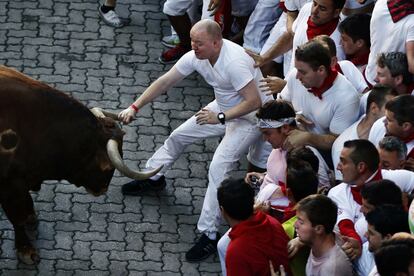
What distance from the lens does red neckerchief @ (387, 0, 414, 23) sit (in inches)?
391

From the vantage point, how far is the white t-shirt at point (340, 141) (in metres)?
9.48

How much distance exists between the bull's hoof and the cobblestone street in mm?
54

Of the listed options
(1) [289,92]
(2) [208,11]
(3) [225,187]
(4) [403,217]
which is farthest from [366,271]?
(2) [208,11]

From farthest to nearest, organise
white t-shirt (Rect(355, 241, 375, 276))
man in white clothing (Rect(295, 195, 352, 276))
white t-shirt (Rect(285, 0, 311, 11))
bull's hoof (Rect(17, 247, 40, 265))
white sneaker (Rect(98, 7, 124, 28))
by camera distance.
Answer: white sneaker (Rect(98, 7, 124, 28)) → white t-shirt (Rect(285, 0, 311, 11)) → bull's hoof (Rect(17, 247, 40, 265)) → white t-shirt (Rect(355, 241, 375, 276)) → man in white clothing (Rect(295, 195, 352, 276))

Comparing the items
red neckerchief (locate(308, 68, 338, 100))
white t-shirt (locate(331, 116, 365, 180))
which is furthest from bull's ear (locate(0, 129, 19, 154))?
white t-shirt (locate(331, 116, 365, 180))

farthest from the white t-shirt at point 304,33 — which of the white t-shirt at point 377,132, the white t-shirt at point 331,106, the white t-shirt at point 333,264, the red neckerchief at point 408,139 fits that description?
the white t-shirt at point 333,264

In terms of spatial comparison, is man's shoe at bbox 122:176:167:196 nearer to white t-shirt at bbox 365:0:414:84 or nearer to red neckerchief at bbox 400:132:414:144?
white t-shirt at bbox 365:0:414:84

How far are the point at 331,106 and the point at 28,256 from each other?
3088 mm

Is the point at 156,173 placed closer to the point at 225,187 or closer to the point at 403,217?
the point at 225,187

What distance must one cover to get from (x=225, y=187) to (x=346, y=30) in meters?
2.79

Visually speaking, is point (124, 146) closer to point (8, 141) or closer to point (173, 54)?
point (173, 54)

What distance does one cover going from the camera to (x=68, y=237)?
10.5 meters

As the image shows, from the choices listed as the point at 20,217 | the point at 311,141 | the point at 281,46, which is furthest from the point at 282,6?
the point at 20,217

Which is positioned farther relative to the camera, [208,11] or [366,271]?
[208,11]
